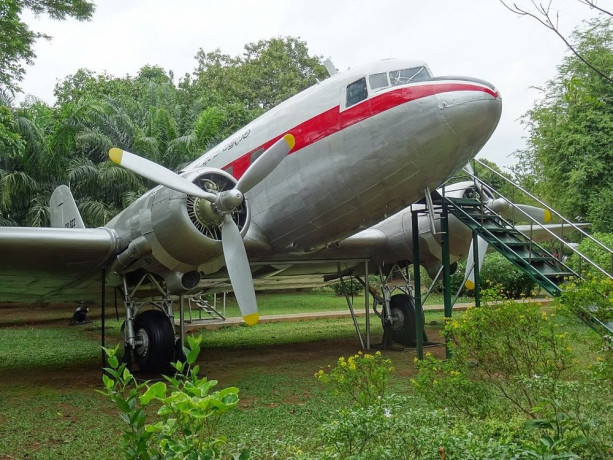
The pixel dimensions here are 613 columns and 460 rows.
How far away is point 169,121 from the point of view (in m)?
24.7

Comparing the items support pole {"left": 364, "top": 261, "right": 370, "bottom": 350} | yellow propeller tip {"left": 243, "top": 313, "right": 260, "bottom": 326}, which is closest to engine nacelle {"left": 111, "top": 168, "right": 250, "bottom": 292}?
yellow propeller tip {"left": 243, "top": 313, "right": 260, "bottom": 326}

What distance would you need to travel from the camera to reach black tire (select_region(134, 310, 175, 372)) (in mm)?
9469

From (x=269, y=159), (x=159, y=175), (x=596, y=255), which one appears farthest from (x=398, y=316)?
(x=596, y=255)

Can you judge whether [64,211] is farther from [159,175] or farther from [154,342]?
[159,175]

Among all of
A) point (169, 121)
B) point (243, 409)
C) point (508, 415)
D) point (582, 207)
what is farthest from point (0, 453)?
point (582, 207)

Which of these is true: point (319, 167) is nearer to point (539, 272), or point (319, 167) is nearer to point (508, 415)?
point (539, 272)

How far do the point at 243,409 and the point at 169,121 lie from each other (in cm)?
1920

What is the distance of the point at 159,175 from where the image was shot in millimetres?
8016

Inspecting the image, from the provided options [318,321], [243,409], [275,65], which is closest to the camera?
[243,409]

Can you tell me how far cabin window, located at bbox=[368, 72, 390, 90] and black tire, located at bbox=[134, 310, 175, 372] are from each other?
4.75 m

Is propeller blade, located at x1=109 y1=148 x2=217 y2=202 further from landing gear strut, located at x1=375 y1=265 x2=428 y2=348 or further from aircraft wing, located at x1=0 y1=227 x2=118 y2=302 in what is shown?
landing gear strut, located at x1=375 y1=265 x2=428 y2=348

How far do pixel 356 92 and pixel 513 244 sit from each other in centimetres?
364

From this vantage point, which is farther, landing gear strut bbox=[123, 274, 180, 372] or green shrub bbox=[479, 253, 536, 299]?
green shrub bbox=[479, 253, 536, 299]

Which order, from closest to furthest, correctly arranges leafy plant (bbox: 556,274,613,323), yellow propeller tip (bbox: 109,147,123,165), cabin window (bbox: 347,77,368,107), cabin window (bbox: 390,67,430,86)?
leafy plant (bbox: 556,274,613,323)
yellow propeller tip (bbox: 109,147,123,165)
cabin window (bbox: 390,67,430,86)
cabin window (bbox: 347,77,368,107)
